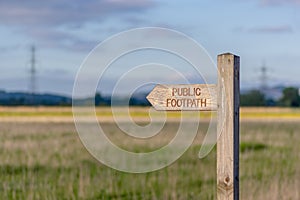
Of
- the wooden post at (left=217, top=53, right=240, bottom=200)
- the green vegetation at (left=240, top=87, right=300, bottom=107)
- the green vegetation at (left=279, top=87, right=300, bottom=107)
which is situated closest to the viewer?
the wooden post at (left=217, top=53, right=240, bottom=200)

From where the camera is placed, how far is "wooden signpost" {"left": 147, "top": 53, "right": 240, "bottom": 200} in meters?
4.07

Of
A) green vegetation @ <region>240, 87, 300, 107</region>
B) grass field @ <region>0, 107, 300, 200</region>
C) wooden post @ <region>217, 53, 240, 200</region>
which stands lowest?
grass field @ <region>0, 107, 300, 200</region>

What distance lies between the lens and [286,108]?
7275 centimetres

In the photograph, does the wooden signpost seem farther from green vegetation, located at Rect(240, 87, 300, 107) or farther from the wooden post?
green vegetation, located at Rect(240, 87, 300, 107)

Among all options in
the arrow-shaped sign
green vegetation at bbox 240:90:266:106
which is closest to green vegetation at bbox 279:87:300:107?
green vegetation at bbox 240:90:266:106

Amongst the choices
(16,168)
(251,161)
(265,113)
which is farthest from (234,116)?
(265,113)

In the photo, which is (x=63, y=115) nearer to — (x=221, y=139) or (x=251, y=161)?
(x=251, y=161)

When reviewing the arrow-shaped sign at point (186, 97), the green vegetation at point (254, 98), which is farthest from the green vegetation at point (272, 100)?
the arrow-shaped sign at point (186, 97)

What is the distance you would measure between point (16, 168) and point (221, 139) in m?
7.21

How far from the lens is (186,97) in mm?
4180

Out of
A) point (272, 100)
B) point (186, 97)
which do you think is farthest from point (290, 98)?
point (186, 97)

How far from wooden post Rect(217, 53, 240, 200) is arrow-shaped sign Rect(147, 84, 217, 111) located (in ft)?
0.21

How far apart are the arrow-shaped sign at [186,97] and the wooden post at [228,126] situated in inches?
2.5

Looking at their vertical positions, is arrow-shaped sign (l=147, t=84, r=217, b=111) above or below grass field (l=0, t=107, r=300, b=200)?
above
